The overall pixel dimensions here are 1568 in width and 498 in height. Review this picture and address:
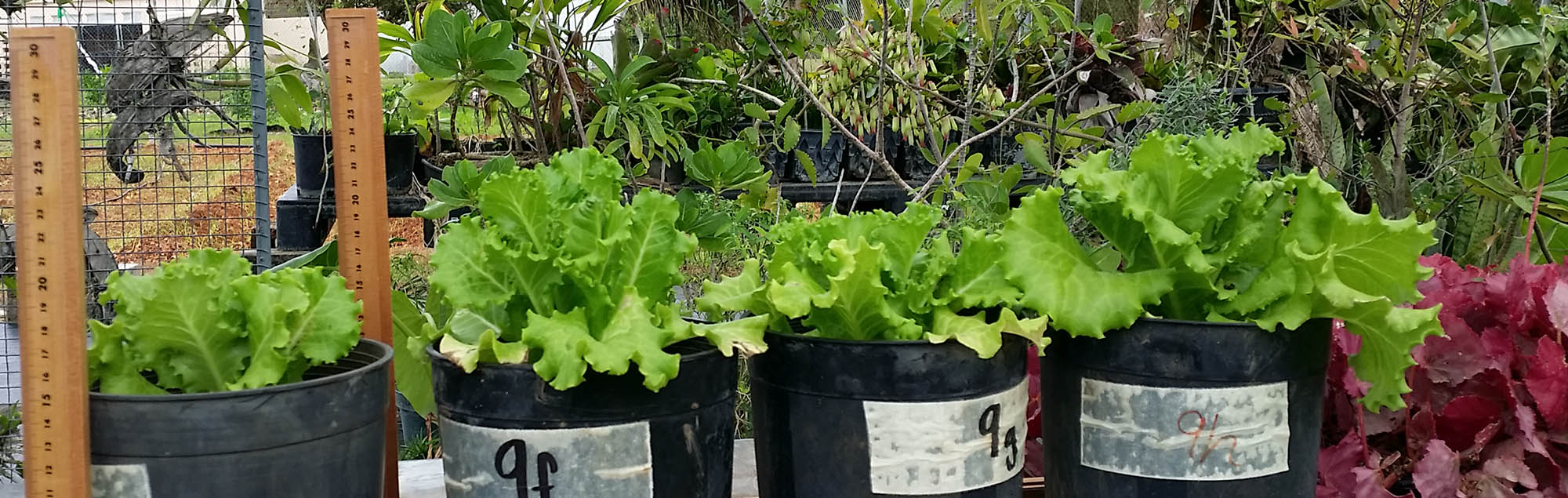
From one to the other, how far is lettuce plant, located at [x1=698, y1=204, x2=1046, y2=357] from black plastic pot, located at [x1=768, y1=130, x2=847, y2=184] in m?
1.48

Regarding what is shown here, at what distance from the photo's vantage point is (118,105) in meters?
1.84

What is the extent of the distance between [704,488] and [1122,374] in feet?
1.36

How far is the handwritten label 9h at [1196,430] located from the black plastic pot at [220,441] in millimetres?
717

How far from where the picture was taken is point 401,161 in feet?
8.11

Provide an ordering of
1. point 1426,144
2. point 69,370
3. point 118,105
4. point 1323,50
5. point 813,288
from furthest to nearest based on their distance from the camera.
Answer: point 1426,144 < point 1323,50 < point 118,105 < point 813,288 < point 69,370

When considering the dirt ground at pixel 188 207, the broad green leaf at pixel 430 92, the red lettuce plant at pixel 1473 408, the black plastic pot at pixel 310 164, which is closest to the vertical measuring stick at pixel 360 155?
the broad green leaf at pixel 430 92

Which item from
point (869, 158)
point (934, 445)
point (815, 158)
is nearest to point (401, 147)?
point (815, 158)

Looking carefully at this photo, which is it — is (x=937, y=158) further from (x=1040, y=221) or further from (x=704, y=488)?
(x=704, y=488)

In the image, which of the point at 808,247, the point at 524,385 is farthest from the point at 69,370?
the point at 808,247

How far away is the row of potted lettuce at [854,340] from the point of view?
106 centimetres

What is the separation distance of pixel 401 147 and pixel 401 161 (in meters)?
0.04

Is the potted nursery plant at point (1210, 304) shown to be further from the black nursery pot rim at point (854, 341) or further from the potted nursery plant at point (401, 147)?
the potted nursery plant at point (401, 147)

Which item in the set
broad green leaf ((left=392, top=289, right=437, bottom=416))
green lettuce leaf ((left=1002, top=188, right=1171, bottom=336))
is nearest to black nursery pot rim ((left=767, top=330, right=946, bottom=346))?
green lettuce leaf ((left=1002, top=188, right=1171, bottom=336))

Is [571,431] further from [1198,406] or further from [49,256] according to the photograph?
[1198,406]
